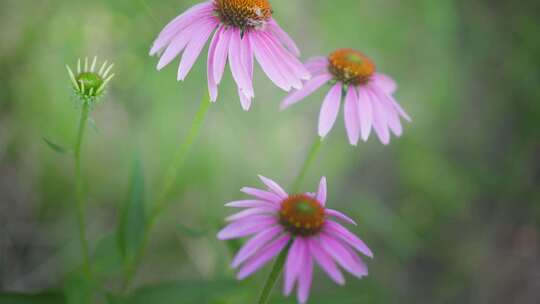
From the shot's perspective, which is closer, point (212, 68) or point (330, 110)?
point (212, 68)

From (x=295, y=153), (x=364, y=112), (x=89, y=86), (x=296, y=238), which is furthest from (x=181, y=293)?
(x=295, y=153)

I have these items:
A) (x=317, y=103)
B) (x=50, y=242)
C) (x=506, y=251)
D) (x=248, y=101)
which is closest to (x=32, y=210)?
(x=50, y=242)

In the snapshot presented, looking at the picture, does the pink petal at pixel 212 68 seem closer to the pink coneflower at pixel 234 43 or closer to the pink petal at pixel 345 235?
the pink coneflower at pixel 234 43

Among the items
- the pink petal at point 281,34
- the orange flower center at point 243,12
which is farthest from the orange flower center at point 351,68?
the orange flower center at point 243,12

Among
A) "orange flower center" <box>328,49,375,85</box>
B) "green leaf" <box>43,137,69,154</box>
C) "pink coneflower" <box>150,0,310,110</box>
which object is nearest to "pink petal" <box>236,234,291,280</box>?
"pink coneflower" <box>150,0,310,110</box>

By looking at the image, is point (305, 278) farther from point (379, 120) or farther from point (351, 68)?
point (351, 68)

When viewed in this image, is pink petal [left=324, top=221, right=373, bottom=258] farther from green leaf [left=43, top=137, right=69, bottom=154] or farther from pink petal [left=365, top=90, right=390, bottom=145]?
green leaf [left=43, top=137, right=69, bottom=154]

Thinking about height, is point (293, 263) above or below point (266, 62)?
below
